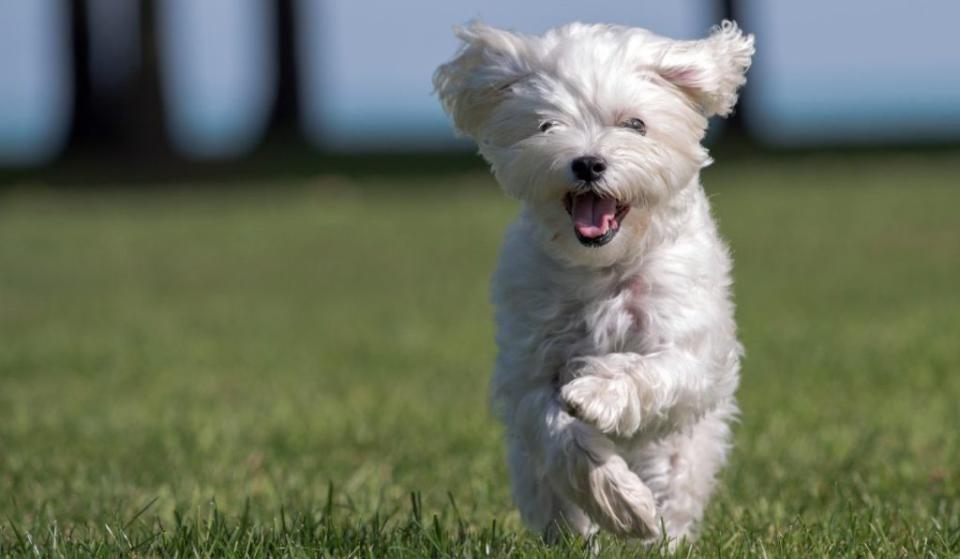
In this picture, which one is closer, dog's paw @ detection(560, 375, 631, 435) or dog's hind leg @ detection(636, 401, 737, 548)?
dog's paw @ detection(560, 375, 631, 435)

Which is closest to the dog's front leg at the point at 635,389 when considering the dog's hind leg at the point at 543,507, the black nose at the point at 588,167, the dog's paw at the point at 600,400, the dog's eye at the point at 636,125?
the dog's paw at the point at 600,400

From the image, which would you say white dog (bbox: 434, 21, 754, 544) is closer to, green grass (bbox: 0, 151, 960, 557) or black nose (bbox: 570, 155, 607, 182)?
black nose (bbox: 570, 155, 607, 182)

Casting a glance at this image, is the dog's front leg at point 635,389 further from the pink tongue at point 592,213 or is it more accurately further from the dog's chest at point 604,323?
the pink tongue at point 592,213

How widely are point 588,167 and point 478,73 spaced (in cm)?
72

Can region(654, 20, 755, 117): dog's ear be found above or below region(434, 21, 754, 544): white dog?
above

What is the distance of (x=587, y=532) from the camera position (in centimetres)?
533

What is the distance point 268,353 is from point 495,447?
4.62 meters

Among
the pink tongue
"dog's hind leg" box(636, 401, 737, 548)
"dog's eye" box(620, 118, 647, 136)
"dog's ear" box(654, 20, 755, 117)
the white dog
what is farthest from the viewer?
"dog's hind leg" box(636, 401, 737, 548)

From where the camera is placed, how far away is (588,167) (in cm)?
495

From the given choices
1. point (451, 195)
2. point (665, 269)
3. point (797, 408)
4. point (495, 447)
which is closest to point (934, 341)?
point (797, 408)

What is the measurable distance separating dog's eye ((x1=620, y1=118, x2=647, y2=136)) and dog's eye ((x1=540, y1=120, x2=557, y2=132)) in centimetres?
22

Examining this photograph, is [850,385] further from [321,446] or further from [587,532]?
[587,532]

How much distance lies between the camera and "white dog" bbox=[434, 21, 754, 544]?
495 cm

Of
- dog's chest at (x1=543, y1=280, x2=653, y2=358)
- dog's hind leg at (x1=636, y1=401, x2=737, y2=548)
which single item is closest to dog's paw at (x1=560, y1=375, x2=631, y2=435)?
dog's chest at (x1=543, y1=280, x2=653, y2=358)
